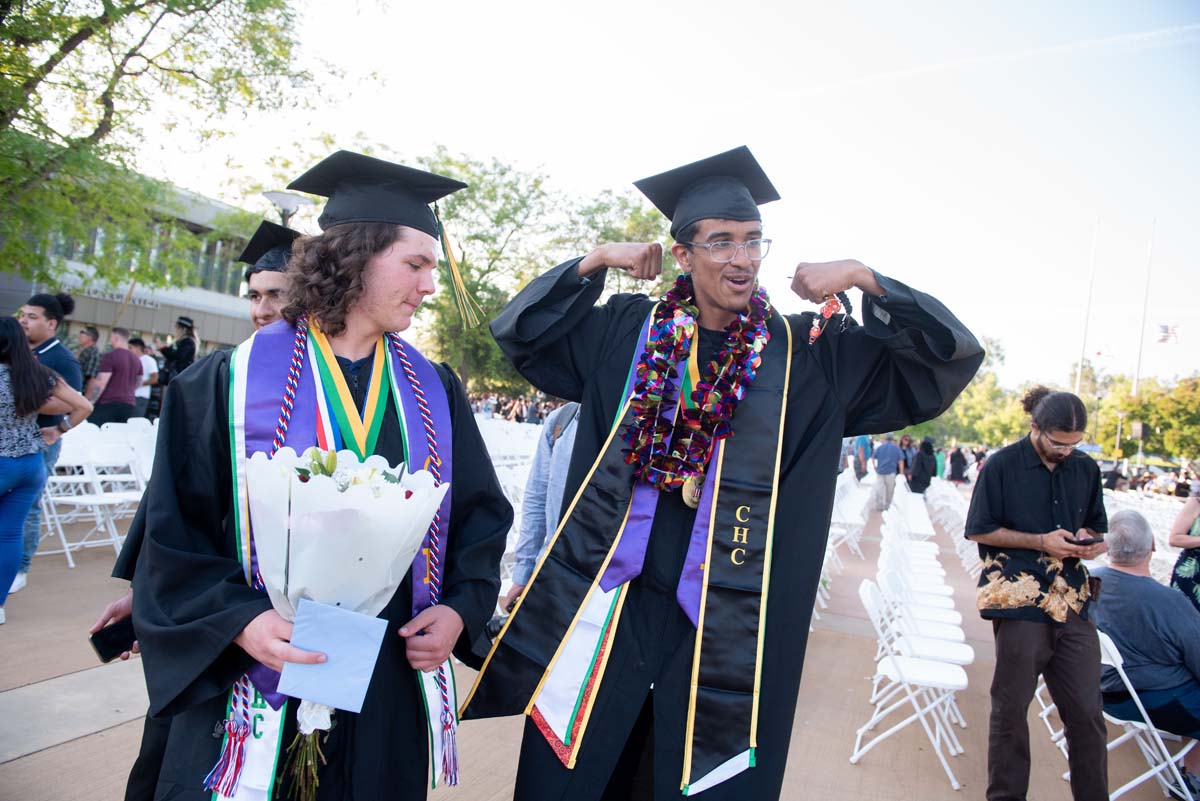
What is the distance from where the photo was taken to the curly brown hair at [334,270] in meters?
1.88

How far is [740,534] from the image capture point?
73.3 inches

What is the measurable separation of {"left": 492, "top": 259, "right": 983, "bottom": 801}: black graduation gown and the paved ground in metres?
0.21

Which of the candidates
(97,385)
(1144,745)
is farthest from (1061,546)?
(97,385)

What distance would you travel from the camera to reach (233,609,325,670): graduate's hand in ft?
5.01

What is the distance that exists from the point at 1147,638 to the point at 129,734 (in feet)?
15.8

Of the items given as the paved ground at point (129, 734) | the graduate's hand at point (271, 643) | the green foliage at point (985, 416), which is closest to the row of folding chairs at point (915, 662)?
the paved ground at point (129, 734)

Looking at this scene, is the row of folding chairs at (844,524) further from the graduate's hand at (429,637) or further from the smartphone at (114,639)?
the smartphone at (114,639)

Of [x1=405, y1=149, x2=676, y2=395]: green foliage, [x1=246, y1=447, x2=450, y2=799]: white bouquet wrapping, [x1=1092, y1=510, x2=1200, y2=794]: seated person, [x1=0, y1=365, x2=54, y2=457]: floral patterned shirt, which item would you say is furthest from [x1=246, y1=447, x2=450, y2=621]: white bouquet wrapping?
[x1=405, y1=149, x2=676, y2=395]: green foliage

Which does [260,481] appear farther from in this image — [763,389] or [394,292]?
[763,389]

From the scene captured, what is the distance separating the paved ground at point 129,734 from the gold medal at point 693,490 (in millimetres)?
371

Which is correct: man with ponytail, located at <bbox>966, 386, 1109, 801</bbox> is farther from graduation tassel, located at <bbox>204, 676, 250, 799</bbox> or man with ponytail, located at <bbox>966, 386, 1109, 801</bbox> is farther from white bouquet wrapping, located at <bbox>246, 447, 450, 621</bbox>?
graduation tassel, located at <bbox>204, 676, 250, 799</bbox>

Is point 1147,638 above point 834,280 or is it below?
below

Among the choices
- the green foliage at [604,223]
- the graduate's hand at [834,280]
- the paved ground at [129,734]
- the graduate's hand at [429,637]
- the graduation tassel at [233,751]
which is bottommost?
the paved ground at [129,734]

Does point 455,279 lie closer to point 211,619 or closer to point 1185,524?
point 211,619
